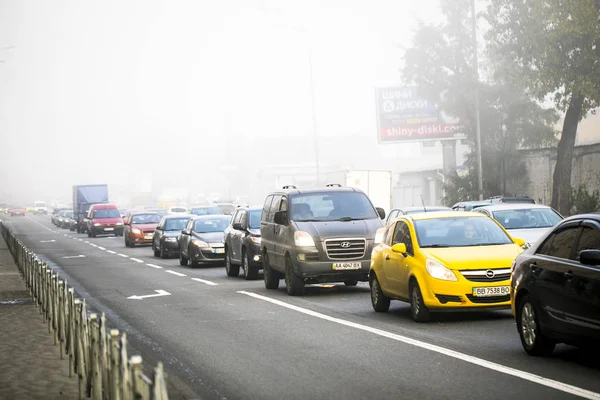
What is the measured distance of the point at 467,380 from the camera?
991 cm

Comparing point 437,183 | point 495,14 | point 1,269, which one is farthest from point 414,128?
point 1,269

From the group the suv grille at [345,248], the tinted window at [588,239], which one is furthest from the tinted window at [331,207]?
the tinted window at [588,239]

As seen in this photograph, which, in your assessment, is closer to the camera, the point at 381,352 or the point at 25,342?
the point at 381,352

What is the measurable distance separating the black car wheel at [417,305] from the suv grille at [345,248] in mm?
5176

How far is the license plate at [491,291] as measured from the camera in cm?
1454

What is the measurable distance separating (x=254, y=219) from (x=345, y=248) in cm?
631

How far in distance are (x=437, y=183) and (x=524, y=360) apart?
62296mm

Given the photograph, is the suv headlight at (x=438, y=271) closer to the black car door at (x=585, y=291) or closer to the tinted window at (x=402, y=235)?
the tinted window at (x=402, y=235)

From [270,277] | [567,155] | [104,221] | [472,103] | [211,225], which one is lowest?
[104,221]

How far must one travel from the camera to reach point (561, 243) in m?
11.2

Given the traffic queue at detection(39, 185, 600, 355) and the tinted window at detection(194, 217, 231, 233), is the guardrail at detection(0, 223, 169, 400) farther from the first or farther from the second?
A: the tinted window at detection(194, 217, 231, 233)

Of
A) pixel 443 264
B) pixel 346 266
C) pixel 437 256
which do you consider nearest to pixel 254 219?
pixel 346 266

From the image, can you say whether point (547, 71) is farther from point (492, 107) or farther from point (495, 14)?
point (492, 107)

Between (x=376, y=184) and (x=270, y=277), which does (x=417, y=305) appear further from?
(x=376, y=184)
